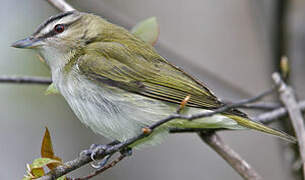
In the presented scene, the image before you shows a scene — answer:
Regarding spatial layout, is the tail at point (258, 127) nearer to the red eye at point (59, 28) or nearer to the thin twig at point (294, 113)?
the thin twig at point (294, 113)

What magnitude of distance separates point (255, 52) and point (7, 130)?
3.81 m

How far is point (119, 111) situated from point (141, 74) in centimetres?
39

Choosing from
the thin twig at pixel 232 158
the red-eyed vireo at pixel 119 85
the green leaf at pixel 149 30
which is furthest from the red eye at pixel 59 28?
the thin twig at pixel 232 158

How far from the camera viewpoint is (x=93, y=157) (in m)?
3.22

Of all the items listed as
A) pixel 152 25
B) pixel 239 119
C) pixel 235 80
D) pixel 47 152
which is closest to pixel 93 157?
pixel 47 152

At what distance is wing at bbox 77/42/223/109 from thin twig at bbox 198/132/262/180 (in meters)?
0.43

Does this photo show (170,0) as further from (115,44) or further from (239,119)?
(239,119)

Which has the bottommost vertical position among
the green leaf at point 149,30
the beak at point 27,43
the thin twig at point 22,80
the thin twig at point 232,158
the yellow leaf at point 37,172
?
the yellow leaf at point 37,172

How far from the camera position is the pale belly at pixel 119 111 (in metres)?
3.44

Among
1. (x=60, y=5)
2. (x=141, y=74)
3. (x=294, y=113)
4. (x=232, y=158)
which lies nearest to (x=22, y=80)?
(x=60, y=5)

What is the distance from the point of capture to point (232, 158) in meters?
3.67

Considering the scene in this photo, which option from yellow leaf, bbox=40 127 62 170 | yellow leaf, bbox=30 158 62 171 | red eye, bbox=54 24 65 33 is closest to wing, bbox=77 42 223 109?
red eye, bbox=54 24 65 33

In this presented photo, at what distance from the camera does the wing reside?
352 centimetres

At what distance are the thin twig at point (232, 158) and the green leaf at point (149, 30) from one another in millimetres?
922
